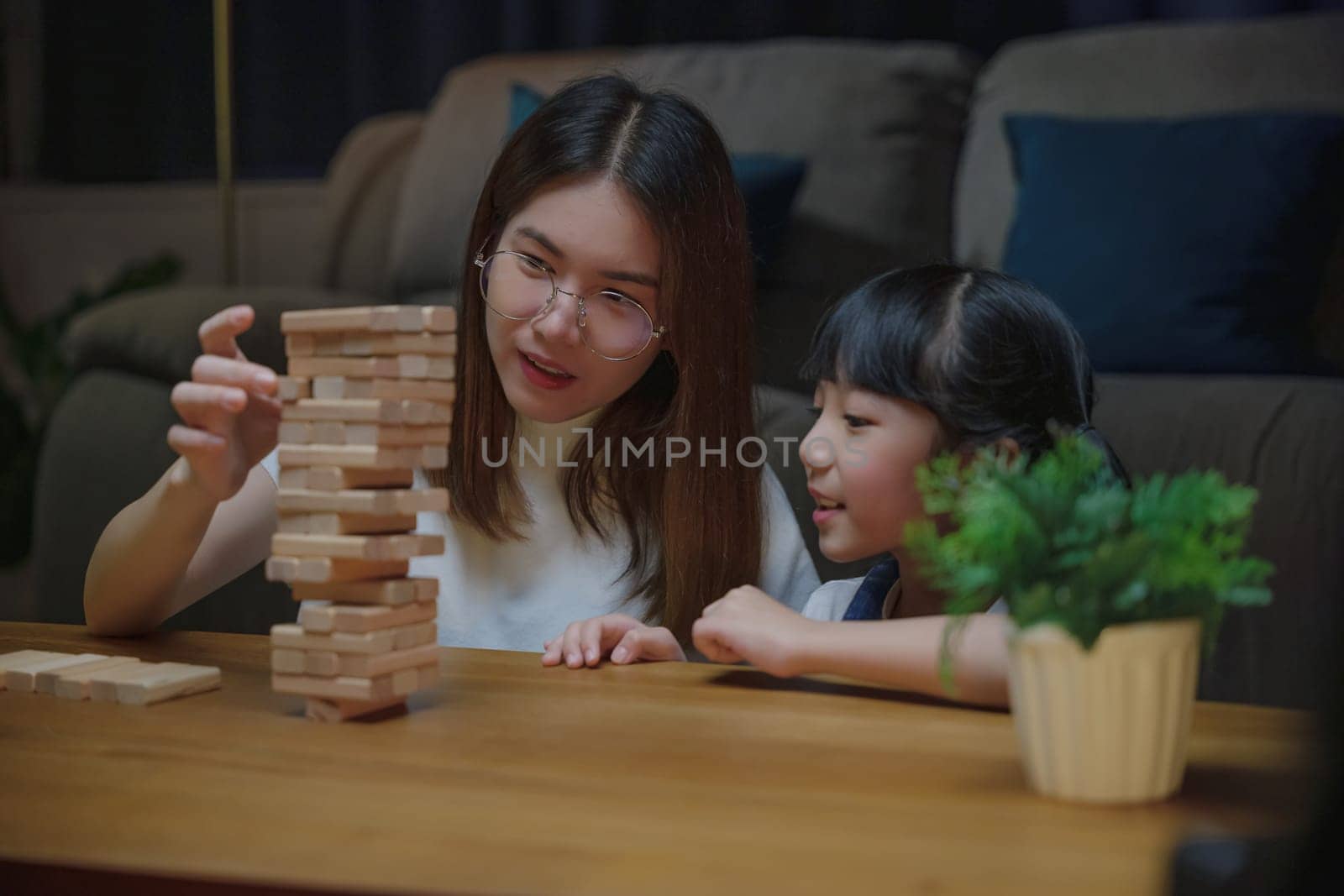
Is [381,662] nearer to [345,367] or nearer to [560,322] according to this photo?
[345,367]

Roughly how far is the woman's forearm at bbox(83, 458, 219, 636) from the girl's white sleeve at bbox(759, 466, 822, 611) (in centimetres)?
60

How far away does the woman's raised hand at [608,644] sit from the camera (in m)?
0.96

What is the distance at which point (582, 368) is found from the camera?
4.18 feet

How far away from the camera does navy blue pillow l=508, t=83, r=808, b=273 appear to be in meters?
2.20

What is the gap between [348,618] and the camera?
765mm

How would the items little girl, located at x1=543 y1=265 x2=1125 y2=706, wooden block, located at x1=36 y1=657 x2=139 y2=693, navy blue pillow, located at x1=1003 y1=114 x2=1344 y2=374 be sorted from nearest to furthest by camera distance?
wooden block, located at x1=36 y1=657 x2=139 y2=693 < little girl, located at x1=543 y1=265 x2=1125 y2=706 < navy blue pillow, located at x1=1003 y1=114 x2=1344 y2=374

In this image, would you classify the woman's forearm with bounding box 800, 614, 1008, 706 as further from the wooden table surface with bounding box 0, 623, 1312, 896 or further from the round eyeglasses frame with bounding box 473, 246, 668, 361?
the round eyeglasses frame with bounding box 473, 246, 668, 361

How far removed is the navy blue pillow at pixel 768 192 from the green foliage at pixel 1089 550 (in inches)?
62.1

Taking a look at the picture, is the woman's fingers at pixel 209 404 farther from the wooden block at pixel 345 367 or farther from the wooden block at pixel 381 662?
the wooden block at pixel 381 662

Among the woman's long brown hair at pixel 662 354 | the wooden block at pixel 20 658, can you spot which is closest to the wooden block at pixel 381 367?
the wooden block at pixel 20 658

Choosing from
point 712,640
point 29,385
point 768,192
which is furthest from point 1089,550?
point 29,385

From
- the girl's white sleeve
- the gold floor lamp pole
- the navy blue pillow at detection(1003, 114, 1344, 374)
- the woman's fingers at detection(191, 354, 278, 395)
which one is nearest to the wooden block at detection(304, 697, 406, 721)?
the woman's fingers at detection(191, 354, 278, 395)

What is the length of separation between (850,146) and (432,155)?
86 centimetres

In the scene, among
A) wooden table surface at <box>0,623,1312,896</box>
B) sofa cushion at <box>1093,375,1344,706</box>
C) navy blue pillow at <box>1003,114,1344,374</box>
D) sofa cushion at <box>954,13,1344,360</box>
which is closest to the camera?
wooden table surface at <box>0,623,1312,896</box>
